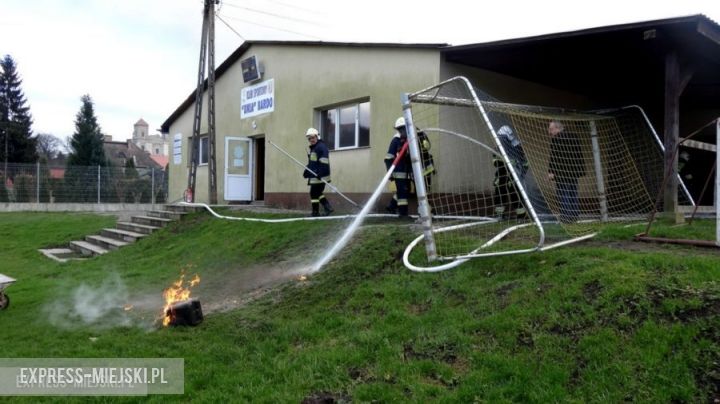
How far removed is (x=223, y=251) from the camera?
9.39 meters

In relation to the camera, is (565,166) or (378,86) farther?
(378,86)

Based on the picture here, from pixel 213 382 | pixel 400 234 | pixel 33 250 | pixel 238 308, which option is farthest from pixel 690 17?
pixel 33 250

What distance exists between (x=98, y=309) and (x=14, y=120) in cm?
4426

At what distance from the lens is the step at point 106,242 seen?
12680 millimetres

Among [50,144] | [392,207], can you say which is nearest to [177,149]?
[392,207]

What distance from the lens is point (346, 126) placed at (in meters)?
12.6

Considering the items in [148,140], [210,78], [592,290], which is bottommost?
[592,290]

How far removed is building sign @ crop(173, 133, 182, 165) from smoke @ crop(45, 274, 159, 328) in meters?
12.3

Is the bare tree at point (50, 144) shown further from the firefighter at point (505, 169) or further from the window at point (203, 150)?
→ the firefighter at point (505, 169)

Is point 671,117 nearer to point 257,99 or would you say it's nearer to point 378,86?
point 378,86

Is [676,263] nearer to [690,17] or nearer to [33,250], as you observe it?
[690,17]

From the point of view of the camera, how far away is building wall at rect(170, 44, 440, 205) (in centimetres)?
1105

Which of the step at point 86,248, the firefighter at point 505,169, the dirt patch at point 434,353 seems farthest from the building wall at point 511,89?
the step at point 86,248

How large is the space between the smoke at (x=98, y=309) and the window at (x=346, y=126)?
6.30 metres
